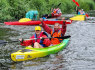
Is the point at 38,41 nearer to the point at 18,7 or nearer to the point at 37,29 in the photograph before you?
the point at 37,29

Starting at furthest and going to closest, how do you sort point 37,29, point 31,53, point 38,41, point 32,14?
point 32,14 → point 38,41 → point 37,29 → point 31,53

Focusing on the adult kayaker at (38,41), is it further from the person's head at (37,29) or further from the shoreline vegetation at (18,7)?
the shoreline vegetation at (18,7)

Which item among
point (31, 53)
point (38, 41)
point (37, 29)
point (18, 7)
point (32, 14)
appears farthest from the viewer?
point (18, 7)

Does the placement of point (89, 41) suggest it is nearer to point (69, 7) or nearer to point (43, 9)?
point (43, 9)

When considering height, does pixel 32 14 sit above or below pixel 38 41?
above

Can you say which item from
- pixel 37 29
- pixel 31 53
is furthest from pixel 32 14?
pixel 31 53

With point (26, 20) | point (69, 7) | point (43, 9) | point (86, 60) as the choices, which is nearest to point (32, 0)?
point (43, 9)

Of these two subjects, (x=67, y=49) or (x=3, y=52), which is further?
(x=67, y=49)

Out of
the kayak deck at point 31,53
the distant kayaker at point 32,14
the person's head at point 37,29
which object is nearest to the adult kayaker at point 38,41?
the person's head at point 37,29

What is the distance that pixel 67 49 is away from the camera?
7883 mm

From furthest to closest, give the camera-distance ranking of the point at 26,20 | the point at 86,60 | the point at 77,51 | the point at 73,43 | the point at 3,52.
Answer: the point at 26,20
the point at 73,43
the point at 77,51
the point at 3,52
the point at 86,60

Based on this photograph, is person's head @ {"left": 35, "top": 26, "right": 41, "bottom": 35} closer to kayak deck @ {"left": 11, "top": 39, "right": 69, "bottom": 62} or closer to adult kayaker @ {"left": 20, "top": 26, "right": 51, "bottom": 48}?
adult kayaker @ {"left": 20, "top": 26, "right": 51, "bottom": 48}

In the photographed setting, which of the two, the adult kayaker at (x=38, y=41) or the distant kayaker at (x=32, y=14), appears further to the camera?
the distant kayaker at (x=32, y=14)

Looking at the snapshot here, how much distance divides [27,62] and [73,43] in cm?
369
